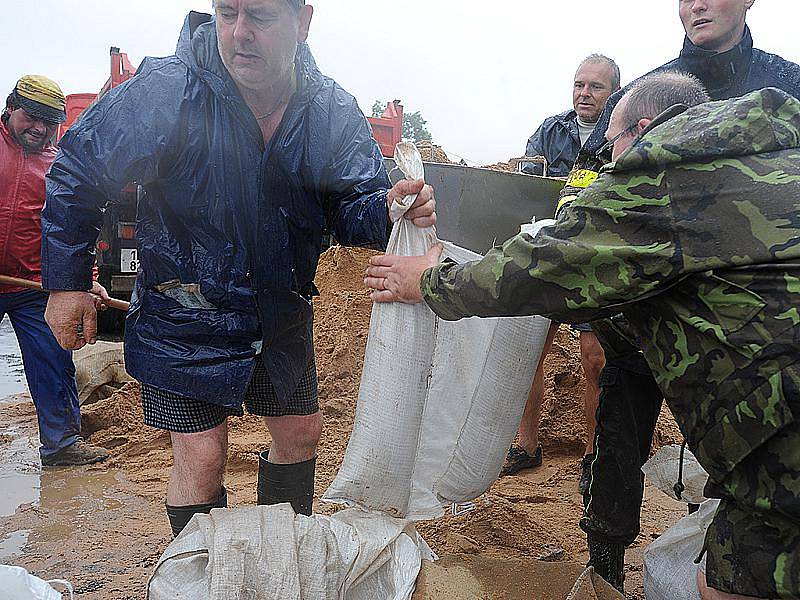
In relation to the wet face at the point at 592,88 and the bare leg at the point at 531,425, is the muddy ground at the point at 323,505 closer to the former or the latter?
the bare leg at the point at 531,425

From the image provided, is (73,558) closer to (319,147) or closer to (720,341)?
(319,147)

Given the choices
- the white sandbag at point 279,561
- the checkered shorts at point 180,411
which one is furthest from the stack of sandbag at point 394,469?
the checkered shorts at point 180,411

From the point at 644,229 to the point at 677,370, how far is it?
0.32m

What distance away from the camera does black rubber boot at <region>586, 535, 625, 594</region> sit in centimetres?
257

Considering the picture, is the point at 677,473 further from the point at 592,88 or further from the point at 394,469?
the point at 592,88

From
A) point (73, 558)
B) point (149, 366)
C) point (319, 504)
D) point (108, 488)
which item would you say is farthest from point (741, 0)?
point (108, 488)

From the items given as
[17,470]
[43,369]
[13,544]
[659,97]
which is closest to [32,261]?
[43,369]

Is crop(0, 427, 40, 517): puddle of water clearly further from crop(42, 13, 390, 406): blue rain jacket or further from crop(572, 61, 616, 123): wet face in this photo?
crop(572, 61, 616, 123): wet face

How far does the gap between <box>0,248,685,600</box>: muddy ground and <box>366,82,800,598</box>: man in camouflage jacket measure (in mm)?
927

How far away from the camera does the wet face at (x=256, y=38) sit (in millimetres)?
2285

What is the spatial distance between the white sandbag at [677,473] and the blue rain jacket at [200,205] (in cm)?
120

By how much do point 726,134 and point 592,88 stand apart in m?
2.98

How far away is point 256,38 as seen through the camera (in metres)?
2.31

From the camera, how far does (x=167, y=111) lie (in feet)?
7.49
